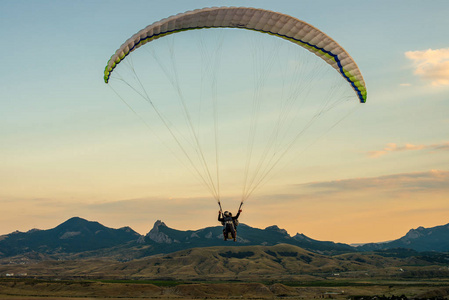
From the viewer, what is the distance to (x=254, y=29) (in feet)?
118

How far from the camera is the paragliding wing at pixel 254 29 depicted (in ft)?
107

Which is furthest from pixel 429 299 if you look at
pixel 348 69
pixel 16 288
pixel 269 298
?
pixel 16 288

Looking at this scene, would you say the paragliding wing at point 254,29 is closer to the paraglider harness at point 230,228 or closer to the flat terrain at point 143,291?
the paraglider harness at point 230,228

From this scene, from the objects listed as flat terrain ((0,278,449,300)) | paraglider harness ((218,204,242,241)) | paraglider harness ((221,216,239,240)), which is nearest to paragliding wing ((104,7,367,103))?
paraglider harness ((218,204,242,241))

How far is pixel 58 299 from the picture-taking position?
104 metres

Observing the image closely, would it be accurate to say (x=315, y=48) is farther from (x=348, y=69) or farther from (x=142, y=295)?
(x=142, y=295)

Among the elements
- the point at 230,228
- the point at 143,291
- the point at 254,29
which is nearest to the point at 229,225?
the point at 230,228

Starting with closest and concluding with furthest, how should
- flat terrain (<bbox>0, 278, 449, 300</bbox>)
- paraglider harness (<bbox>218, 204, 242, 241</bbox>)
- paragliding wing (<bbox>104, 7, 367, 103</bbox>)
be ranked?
paragliding wing (<bbox>104, 7, 367, 103</bbox>) < paraglider harness (<bbox>218, 204, 242, 241</bbox>) < flat terrain (<bbox>0, 278, 449, 300</bbox>)

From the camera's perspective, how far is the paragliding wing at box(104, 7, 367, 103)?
32719 mm

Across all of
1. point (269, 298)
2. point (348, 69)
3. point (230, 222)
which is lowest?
point (269, 298)

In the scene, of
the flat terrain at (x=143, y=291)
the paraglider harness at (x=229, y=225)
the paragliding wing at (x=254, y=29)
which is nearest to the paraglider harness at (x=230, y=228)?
the paraglider harness at (x=229, y=225)

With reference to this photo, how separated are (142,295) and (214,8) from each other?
10025cm

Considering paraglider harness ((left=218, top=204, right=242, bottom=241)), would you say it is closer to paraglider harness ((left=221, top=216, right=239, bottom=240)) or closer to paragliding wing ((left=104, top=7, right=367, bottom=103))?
paraglider harness ((left=221, top=216, right=239, bottom=240))

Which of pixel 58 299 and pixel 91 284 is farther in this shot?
pixel 91 284
